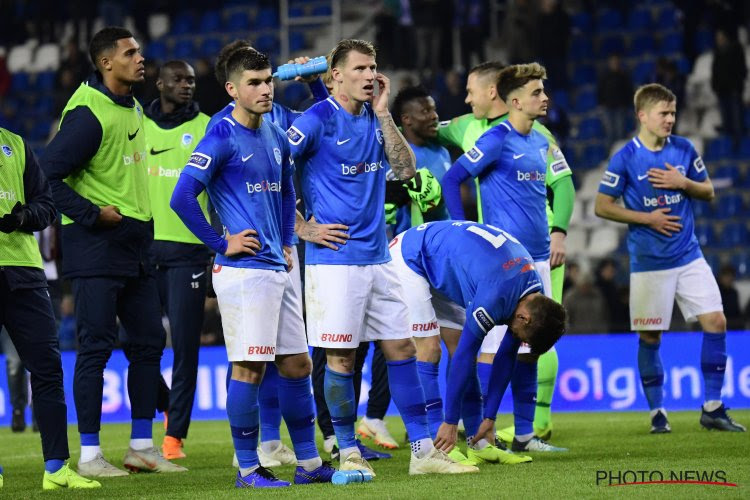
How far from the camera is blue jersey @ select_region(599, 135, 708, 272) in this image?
Answer: 9820mm

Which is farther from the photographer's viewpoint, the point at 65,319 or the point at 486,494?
the point at 65,319

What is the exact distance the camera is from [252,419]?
6.53 m

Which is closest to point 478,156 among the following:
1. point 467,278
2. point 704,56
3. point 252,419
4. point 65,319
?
point 467,278

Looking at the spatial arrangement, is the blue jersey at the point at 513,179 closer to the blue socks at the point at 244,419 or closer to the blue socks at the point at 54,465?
the blue socks at the point at 244,419

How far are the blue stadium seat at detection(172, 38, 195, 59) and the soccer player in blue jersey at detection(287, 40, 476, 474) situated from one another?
15.5 m

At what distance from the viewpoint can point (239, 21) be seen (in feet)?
72.9

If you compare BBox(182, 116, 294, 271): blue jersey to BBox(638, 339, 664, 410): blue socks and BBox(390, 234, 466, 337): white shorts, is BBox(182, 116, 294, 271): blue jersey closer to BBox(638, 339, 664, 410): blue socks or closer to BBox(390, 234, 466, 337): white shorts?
BBox(390, 234, 466, 337): white shorts

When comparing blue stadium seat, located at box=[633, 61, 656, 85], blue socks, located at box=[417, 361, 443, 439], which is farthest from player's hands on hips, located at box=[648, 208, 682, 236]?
blue stadium seat, located at box=[633, 61, 656, 85]

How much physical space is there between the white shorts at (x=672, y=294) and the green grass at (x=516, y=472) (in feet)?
2.94

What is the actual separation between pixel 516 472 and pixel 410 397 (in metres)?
0.72

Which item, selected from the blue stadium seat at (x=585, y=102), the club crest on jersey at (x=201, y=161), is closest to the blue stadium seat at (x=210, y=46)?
the blue stadium seat at (x=585, y=102)

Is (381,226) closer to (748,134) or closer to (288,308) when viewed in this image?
(288,308)

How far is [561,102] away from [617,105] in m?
1.17

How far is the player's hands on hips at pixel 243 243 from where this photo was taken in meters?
6.41
